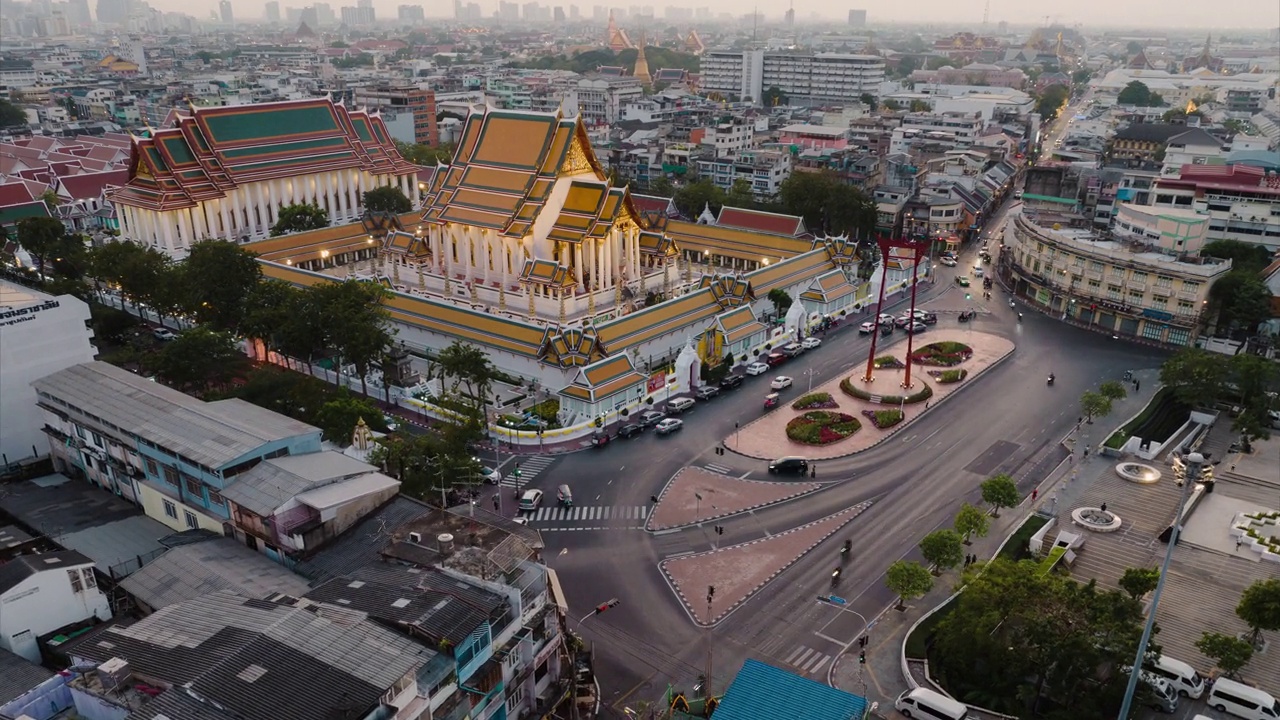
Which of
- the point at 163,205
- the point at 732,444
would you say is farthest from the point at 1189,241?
the point at 163,205

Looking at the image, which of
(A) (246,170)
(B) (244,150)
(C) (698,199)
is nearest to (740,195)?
(C) (698,199)

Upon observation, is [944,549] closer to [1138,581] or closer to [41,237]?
[1138,581]

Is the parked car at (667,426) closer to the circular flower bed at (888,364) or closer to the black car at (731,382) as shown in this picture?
the black car at (731,382)

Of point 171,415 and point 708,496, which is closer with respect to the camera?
point 171,415

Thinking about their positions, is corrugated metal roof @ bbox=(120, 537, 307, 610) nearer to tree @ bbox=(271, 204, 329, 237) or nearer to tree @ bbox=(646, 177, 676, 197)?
tree @ bbox=(271, 204, 329, 237)

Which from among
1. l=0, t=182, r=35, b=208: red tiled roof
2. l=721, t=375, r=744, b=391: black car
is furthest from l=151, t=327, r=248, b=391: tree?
l=0, t=182, r=35, b=208: red tiled roof

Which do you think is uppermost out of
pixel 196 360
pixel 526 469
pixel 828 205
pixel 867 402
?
pixel 828 205

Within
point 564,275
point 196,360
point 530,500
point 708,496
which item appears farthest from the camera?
point 564,275
